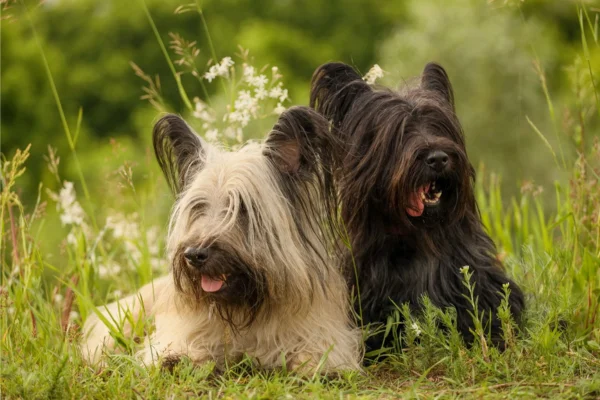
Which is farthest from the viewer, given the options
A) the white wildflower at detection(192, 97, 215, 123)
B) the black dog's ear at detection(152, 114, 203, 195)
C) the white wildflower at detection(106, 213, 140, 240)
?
the white wildflower at detection(106, 213, 140, 240)

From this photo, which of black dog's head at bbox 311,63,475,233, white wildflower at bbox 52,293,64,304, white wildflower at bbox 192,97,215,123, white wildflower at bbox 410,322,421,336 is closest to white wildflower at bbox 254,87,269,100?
white wildflower at bbox 192,97,215,123

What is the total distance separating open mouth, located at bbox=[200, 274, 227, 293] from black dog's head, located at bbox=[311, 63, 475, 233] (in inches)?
36.9

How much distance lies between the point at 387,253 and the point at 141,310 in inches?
59.2

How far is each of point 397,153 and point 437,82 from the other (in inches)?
28.8

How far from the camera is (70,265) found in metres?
6.29

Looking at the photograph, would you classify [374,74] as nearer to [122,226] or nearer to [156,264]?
[122,226]

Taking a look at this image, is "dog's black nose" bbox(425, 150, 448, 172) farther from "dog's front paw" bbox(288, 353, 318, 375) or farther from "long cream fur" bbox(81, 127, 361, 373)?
"dog's front paw" bbox(288, 353, 318, 375)

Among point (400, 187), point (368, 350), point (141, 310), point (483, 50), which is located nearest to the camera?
point (400, 187)

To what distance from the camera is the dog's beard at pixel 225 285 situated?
429cm

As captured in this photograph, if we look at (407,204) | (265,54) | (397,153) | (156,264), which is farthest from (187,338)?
(265,54)

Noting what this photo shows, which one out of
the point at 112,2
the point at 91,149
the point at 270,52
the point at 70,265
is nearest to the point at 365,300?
the point at 70,265

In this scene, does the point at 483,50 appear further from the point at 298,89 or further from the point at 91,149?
the point at 91,149

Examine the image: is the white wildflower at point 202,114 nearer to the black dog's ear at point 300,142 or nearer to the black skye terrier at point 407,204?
the black skye terrier at point 407,204

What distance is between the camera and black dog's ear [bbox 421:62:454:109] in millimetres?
5203
